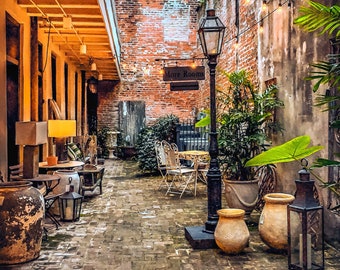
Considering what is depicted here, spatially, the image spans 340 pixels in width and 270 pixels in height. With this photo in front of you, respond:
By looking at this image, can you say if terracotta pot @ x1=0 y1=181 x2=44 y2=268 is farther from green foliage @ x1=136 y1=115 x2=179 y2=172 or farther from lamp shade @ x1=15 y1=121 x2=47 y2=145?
green foliage @ x1=136 y1=115 x2=179 y2=172

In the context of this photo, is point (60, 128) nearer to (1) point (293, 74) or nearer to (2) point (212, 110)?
(2) point (212, 110)

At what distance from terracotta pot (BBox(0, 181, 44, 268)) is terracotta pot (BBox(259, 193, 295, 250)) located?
223cm

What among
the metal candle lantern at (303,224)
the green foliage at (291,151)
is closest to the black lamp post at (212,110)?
the metal candle lantern at (303,224)

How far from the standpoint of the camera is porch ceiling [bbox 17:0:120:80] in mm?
5487

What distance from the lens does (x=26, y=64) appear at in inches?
239

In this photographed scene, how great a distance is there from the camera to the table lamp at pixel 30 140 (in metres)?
4.81

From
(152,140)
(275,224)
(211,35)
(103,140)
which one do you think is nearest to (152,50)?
(103,140)

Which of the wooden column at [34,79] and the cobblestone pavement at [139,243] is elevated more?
the wooden column at [34,79]

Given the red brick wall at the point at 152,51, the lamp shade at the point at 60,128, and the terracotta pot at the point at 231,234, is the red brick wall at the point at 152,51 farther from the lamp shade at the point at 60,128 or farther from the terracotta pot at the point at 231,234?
the terracotta pot at the point at 231,234

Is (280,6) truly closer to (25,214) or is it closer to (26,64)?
(26,64)

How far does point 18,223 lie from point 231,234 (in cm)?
199

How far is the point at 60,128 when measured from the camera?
632 cm

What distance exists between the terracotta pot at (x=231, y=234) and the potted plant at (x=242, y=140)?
1.35m

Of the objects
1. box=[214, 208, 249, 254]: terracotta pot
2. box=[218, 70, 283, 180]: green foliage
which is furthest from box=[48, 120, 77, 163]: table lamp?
box=[214, 208, 249, 254]: terracotta pot
